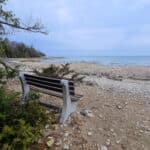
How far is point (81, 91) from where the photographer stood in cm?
877

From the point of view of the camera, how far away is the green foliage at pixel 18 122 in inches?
190

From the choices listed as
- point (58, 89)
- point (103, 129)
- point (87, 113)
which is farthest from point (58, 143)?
point (87, 113)

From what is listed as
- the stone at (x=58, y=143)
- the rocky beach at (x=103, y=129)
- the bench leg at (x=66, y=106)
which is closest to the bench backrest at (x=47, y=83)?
the bench leg at (x=66, y=106)

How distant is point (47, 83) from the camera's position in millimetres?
6109

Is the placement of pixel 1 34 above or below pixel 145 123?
above

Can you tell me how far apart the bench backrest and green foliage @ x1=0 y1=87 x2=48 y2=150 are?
489mm

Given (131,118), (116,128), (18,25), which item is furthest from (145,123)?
(18,25)

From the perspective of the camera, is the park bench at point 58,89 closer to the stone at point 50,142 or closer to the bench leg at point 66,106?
the bench leg at point 66,106

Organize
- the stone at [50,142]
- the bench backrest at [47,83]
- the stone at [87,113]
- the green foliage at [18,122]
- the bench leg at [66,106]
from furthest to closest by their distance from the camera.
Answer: the stone at [87,113]
the bench backrest at [47,83]
the bench leg at [66,106]
the stone at [50,142]
the green foliage at [18,122]

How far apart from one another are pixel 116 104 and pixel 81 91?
1.64 meters

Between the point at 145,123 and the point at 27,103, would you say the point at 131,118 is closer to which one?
the point at 145,123

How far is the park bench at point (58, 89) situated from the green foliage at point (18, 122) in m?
0.37

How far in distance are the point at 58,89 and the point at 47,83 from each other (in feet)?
0.93

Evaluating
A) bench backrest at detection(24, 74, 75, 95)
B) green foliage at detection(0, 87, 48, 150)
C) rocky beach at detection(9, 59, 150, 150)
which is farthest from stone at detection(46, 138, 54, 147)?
bench backrest at detection(24, 74, 75, 95)
